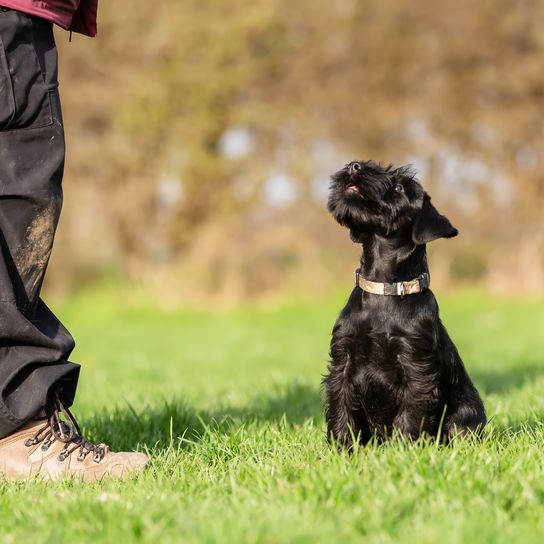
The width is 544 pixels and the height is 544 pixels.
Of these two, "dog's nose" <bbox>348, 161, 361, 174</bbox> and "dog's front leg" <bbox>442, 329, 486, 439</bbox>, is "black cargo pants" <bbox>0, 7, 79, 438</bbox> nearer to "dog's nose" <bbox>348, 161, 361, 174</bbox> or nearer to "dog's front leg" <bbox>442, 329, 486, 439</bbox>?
"dog's nose" <bbox>348, 161, 361, 174</bbox>

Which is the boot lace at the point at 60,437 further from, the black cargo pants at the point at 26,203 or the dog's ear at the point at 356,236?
the dog's ear at the point at 356,236

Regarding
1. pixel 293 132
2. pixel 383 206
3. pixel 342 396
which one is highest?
pixel 293 132

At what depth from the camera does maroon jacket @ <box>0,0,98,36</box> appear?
3.26 meters

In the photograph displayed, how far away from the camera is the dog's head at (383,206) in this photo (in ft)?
12.0

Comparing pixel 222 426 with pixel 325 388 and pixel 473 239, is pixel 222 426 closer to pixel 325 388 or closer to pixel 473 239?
pixel 325 388

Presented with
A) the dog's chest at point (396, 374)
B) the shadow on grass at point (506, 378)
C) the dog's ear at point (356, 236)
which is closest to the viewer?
the dog's chest at point (396, 374)

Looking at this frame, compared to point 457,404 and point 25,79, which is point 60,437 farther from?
point 457,404

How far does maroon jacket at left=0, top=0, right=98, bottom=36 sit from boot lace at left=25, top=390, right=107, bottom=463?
62.9 inches

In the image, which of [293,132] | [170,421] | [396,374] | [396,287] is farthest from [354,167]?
[293,132]

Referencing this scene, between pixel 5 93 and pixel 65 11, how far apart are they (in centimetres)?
51

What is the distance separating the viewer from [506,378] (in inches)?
273

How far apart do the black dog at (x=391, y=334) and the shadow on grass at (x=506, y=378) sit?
2.55 m

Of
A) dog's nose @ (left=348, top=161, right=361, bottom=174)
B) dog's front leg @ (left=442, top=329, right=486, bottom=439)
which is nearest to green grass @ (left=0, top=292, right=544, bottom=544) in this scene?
dog's front leg @ (left=442, top=329, right=486, bottom=439)

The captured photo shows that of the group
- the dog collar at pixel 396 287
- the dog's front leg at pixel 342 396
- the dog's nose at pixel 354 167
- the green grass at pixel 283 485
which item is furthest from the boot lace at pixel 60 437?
the dog's nose at pixel 354 167
